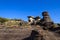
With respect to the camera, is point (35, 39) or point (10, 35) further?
point (10, 35)

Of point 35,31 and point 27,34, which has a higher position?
point 35,31

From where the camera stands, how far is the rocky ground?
19.1 meters

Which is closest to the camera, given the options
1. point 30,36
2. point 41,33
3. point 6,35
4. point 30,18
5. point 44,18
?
point 41,33

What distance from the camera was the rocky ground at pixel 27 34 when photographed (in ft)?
62.7

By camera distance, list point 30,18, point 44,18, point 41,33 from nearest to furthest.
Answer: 1. point 41,33
2. point 44,18
3. point 30,18

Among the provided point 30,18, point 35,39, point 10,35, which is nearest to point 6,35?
point 10,35

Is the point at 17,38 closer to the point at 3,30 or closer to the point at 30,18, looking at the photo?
the point at 3,30

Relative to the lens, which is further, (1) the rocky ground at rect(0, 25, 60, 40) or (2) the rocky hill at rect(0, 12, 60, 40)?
(2) the rocky hill at rect(0, 12, 60, 40)

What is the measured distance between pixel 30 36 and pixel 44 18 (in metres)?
3.87

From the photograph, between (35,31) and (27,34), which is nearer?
(35,31)

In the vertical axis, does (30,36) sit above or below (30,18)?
below

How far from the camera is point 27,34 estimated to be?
2180cm

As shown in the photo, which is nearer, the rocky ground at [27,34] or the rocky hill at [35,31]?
the rocky ground at [27,34]

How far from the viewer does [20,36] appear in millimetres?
21672
